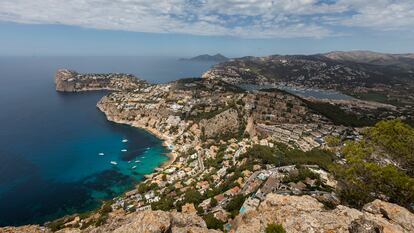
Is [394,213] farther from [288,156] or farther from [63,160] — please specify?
[63,160]

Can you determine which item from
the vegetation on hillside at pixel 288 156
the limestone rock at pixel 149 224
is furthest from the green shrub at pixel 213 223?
the vegetation on hillside at pixel 288 156

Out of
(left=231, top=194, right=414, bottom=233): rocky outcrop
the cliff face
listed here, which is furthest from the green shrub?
the cliff face

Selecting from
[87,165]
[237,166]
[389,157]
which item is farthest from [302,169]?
[87,165]

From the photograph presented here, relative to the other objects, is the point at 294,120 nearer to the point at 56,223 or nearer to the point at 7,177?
the point at 56,223

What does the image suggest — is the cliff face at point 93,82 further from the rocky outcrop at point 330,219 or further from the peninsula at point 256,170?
the rocky outcrop at point 330,219

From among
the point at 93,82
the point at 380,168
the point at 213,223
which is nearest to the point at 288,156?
the point at 213,223

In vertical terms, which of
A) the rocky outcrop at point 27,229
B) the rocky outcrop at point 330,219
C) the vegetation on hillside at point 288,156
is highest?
the rocky outcrop at point 330,219

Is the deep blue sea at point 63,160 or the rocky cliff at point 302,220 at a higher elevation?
the rocky cliff at point 302,220
